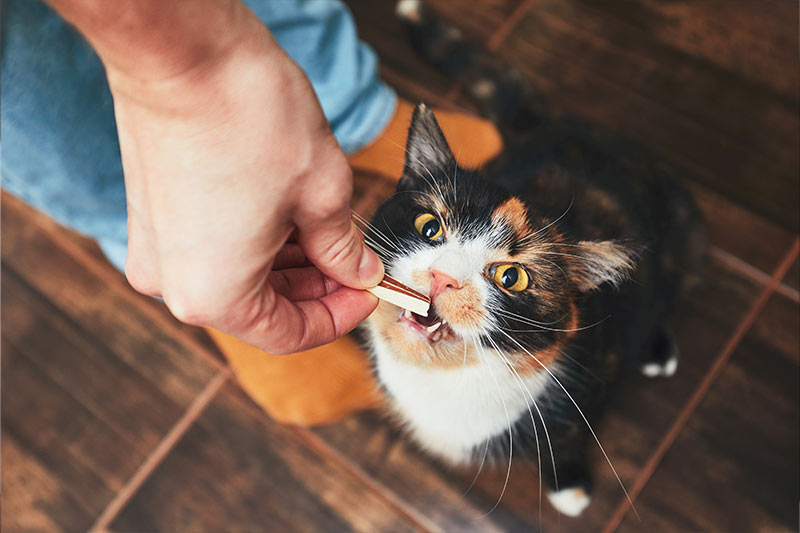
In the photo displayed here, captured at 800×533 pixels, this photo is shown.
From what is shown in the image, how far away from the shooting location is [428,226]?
78 cm

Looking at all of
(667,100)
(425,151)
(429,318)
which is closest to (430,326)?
(429,318)

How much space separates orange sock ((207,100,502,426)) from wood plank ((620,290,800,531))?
2.05 ft

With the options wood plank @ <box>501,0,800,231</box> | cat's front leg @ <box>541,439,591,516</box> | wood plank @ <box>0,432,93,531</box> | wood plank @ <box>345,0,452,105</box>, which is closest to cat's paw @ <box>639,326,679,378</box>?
cat's front leg @ <box>541,439,591,516</box>

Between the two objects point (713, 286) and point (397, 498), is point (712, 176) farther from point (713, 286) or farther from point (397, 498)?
point (397, 498)

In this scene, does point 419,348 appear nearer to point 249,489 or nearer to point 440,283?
point 440,283

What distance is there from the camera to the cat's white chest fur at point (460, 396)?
2.65 feet

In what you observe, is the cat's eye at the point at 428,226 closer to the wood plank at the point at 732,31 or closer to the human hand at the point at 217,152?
the human hand at the point at 217,152

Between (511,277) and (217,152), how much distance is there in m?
0.42

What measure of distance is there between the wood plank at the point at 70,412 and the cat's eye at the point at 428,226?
823mm

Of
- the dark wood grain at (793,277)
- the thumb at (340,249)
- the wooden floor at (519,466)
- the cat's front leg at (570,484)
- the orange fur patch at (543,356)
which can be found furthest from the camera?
the dark wood grain at (793,277)

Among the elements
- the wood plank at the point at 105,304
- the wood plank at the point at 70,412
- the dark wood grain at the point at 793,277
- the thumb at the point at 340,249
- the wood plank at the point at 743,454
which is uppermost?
the thumb at the point at 340,249

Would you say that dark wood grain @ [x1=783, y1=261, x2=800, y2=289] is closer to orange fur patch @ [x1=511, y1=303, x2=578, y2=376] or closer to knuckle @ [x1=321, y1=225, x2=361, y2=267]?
orange fur patch @ [x1=511, y1=303, x2=578, y2=376]

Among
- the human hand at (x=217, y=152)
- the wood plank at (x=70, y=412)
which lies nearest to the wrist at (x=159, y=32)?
the human hand at (x=217, y=152)

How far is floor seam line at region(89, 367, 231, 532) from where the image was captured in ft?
4.19
